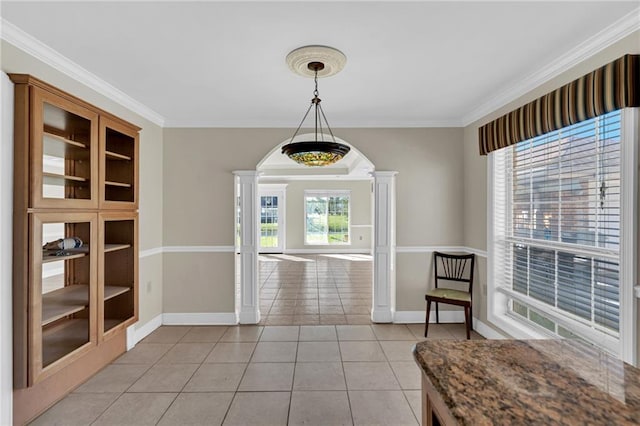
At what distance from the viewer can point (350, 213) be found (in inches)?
383

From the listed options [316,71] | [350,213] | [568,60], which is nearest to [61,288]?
[316,71]

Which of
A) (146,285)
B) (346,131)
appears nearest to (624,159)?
(346,131)

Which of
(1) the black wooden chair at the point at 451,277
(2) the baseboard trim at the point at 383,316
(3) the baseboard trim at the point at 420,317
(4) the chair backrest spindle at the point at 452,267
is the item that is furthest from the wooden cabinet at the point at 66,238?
(4) the chair backrest spindle at the point at 452,267

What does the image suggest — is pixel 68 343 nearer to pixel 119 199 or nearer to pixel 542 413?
pixel 119 199

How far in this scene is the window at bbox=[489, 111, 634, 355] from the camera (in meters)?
2.00

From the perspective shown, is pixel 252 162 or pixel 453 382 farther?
pixel 252 162

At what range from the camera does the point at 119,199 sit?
113 inches

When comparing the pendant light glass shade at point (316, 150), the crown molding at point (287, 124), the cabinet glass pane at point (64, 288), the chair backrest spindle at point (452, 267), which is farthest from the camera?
the crown molding at point (287, 124)

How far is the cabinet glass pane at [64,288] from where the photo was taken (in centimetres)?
210

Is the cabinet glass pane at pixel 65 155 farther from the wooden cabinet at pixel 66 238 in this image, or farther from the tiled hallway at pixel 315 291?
the tiled hallway at pixel 315 291

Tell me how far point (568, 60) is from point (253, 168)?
3139mm

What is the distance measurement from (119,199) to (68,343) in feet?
4.10

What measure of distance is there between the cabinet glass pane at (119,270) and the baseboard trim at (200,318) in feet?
2.93

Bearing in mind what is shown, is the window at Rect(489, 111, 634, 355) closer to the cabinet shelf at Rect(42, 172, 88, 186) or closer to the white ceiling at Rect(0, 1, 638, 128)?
the white ceiling at Rect(0, 1, 638, 128)
